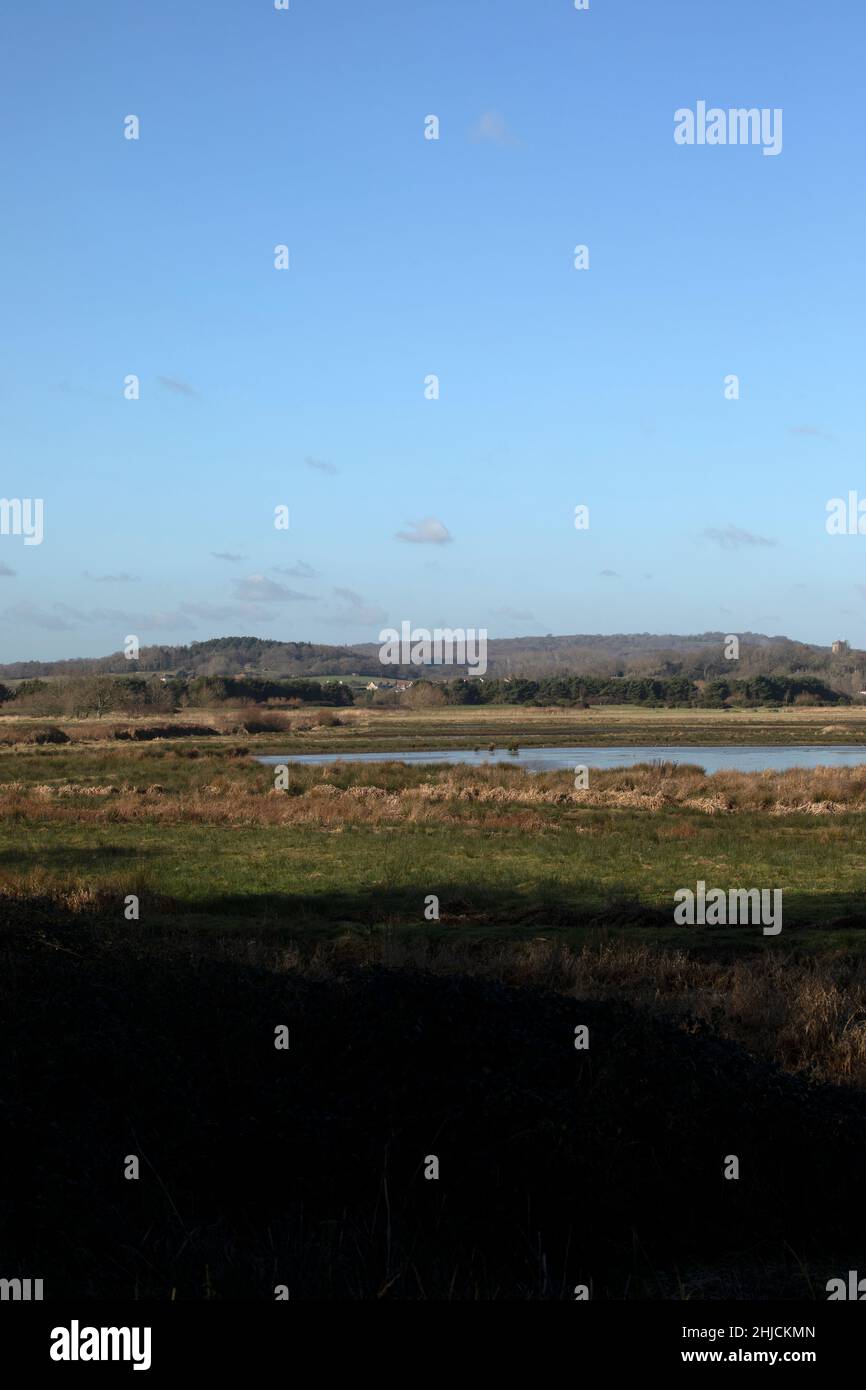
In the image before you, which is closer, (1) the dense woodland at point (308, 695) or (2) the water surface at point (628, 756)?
(2) the water surface at point (628, 756)

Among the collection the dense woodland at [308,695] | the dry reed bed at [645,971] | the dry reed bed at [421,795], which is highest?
the dense woodland at [308,695]

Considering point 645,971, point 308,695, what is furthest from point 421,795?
point 308,695

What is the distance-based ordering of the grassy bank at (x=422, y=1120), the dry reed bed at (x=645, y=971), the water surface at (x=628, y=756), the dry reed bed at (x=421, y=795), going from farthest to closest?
the water surface at (x=628, y=756) < the dry reed bed at (x=421, y=795) < the dry reed bed at (x=645, y=971) < the grassy bank at (x=422, y=1120)

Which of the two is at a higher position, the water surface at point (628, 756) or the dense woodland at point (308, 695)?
the dense woodland at point (308, 695)

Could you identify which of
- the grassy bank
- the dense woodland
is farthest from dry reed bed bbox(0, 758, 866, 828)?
the dense woodland

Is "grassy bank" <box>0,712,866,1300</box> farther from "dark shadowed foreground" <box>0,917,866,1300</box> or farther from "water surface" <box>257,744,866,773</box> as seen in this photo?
"water surface" <box>257,744,866,773</box>

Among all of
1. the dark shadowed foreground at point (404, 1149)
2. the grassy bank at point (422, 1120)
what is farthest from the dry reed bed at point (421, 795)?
the dark shadowed foreground at point (404, 1149)

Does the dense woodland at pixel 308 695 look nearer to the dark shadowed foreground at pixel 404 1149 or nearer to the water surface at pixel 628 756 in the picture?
the water surface at pixel 628 756

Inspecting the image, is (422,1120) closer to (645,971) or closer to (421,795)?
(645,971)
